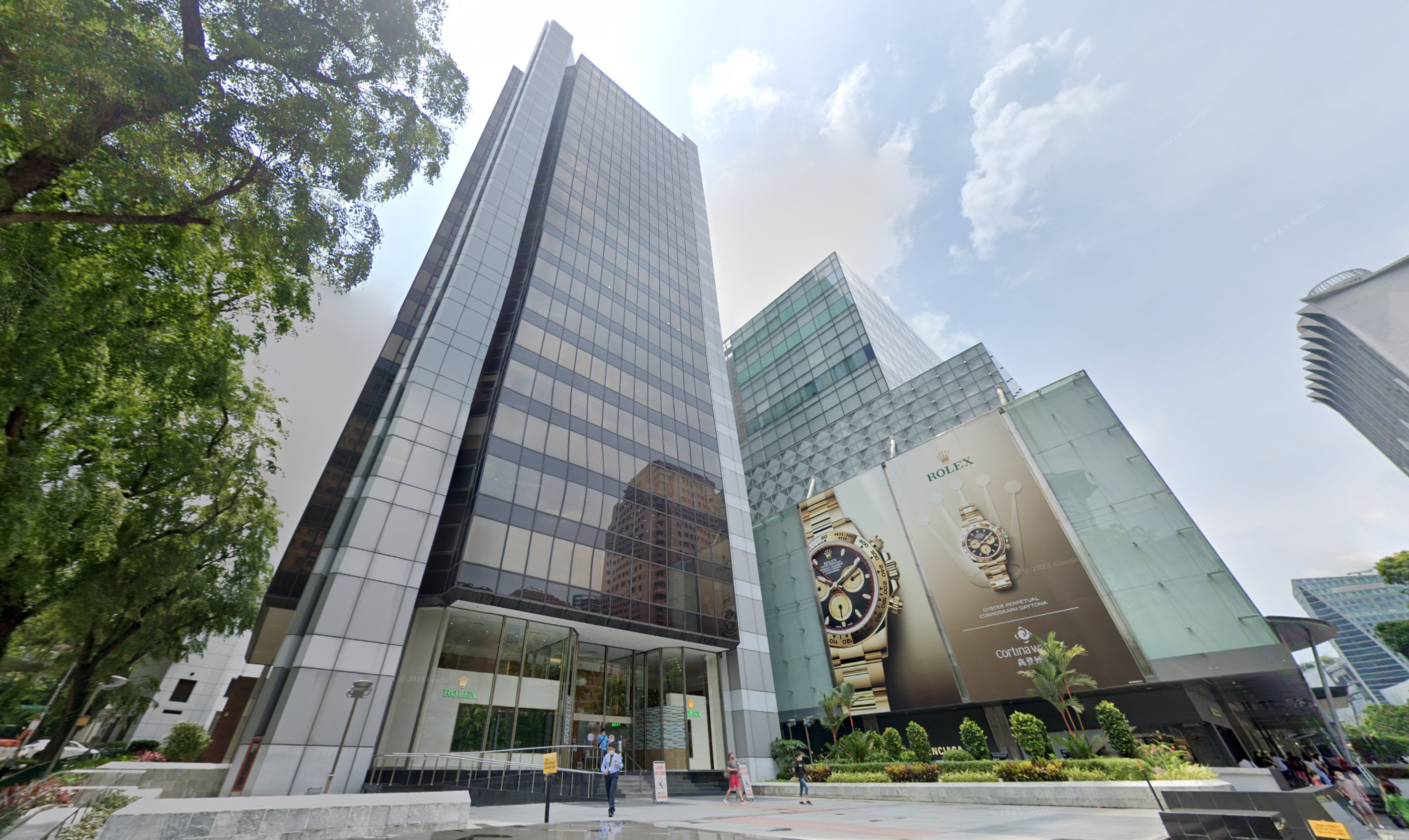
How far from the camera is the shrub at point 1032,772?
16.2 metres

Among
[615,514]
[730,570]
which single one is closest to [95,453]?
[615,514]

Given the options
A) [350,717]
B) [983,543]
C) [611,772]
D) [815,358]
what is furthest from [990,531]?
[350,717]

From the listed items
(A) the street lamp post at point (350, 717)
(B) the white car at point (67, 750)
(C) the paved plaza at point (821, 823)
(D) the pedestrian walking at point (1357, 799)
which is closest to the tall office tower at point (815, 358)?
(D) the pedestrian walking at point (1357, 799)

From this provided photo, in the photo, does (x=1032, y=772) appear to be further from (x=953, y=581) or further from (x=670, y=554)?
(x=670, y=554)

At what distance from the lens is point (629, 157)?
4381 cm

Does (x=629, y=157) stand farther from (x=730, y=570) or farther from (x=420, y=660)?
(x=420, y=660)

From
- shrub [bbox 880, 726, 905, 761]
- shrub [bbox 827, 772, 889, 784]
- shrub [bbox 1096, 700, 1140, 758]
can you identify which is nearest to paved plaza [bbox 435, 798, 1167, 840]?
shrub [bbox 827, 772, 889, 784]

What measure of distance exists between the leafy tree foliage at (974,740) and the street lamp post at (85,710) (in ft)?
107

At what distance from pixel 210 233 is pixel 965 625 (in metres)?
34.8

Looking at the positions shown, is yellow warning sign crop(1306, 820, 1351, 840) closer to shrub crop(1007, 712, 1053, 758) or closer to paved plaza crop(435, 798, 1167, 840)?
paved plaza crop(435, 798, 1167, 840)

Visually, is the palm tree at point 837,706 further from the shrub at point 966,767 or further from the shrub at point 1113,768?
the shrub at point 1113,768

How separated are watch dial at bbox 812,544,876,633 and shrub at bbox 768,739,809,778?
10013 mm

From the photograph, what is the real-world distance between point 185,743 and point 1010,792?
135 ft

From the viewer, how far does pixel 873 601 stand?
108ft
